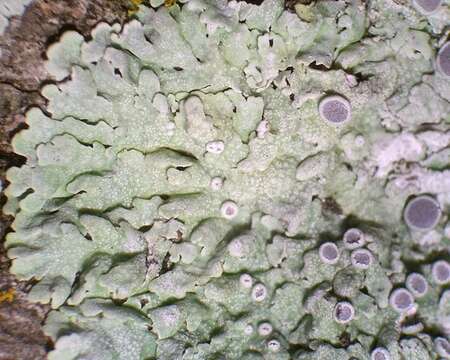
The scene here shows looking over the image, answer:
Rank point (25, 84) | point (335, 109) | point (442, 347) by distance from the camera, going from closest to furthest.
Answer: point (25, 84) < point (335, 109) < point (442, 347)

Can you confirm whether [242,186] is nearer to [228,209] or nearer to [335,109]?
[228,209]

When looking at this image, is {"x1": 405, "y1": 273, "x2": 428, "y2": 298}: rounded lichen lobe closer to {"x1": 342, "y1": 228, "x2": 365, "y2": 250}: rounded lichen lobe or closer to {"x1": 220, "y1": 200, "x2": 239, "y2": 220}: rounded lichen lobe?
{"x1": 342, "y1": 228, "x2": 365, "y2": 250}: rounded lichen lobe

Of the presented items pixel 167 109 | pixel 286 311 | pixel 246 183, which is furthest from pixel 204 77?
pixel 286 311

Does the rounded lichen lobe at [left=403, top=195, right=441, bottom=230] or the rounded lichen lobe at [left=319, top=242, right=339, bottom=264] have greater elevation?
the rounded lichen lobe at [left=403, top=195, right=441, bottom=230]

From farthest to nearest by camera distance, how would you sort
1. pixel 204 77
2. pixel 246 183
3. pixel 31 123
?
pixel 246 183 < pixel 204 77 < pixel 31 123

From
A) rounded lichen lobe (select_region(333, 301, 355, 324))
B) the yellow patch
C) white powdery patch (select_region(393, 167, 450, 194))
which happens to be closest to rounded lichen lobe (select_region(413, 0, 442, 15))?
white powdery patch (select_region(393, 167, 450, 194))

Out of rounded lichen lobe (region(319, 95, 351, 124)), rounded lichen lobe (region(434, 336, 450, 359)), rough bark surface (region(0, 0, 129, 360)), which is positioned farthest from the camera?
rounded lichen lobe (region(434, 336, 450, 359))

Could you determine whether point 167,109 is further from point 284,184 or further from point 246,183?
point 284,184

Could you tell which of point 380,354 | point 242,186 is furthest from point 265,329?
point 242,186
